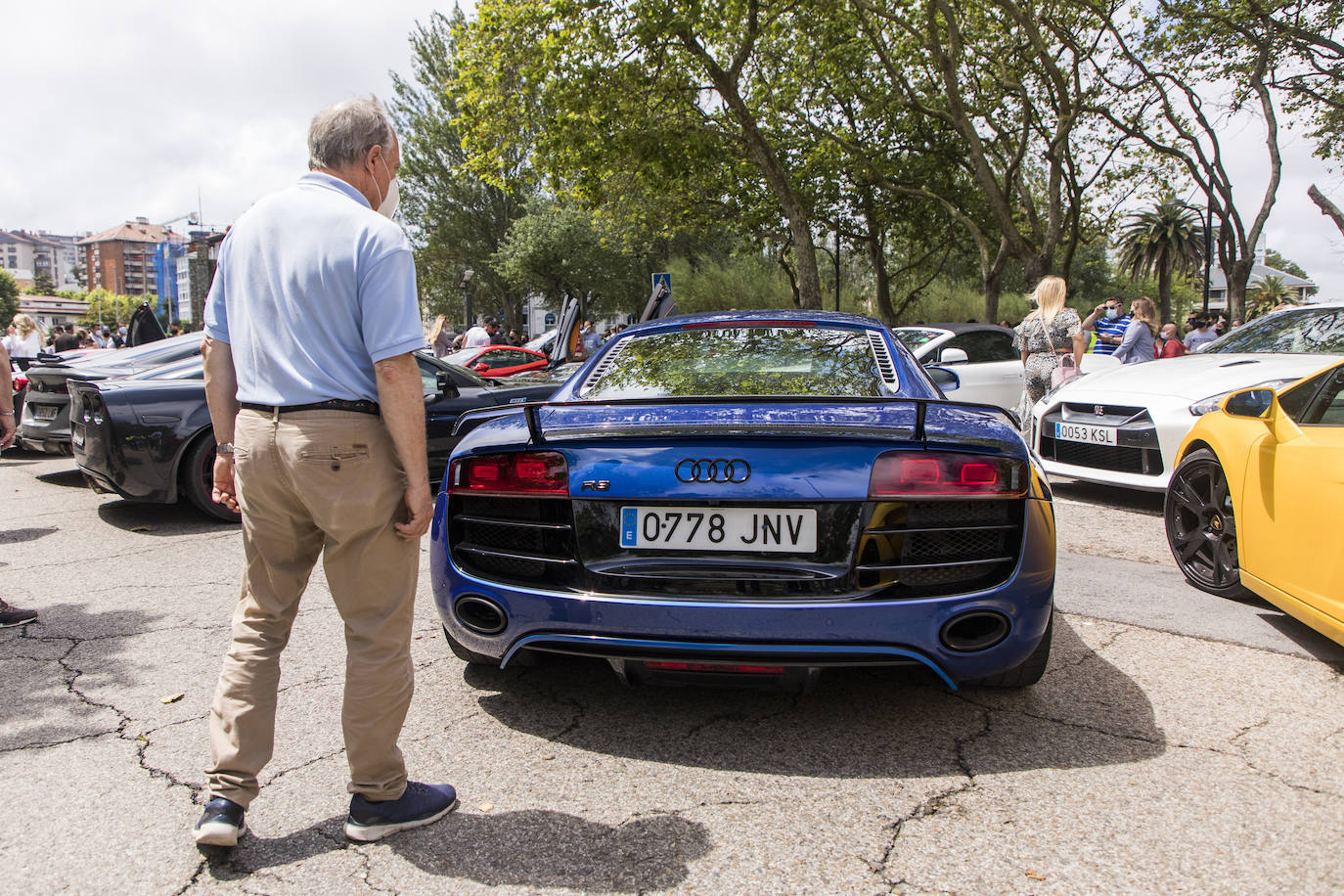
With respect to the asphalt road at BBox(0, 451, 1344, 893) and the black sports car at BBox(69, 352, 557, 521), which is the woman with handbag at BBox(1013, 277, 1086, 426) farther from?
the black sports car at BBox(69, 352, 557, 521)

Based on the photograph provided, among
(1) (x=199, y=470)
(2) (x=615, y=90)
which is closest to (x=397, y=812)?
(1) (x=199, y=470)

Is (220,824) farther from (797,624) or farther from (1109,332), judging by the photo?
(1109,332)

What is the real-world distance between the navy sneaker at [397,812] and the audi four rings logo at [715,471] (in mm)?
1022

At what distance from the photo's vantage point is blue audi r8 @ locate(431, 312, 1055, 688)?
249 cm

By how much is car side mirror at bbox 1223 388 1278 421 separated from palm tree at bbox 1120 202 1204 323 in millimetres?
60270

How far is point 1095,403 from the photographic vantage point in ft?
22.1

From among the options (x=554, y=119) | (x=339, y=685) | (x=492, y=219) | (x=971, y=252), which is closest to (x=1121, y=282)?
(x=971, y=252)

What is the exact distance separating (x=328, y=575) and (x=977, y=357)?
30.3 ft

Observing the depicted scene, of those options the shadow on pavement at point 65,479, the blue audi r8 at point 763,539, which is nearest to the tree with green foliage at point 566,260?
the shadow on pavement at point 65,479

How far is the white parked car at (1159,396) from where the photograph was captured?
6211 mm

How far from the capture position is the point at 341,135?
2219mm

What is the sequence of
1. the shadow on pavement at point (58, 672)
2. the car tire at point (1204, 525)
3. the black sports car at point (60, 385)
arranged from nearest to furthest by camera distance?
1. the shadow on pavement at point (58, 672)
2. the car tire at point (1204, 525)
3. the black sports car at point (60, 385)

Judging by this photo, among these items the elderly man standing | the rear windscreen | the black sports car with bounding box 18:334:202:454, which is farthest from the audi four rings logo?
the black sports car with bounding box 18:334:202:454

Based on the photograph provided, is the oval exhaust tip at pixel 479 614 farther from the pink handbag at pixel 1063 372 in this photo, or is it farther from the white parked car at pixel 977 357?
the white parked car at pixel 977 357
